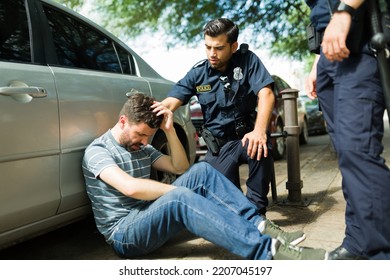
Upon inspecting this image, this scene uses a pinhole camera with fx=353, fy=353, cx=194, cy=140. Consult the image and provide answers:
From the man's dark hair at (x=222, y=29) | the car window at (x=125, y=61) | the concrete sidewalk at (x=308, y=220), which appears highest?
the man's dark hair at (x=222, y=29)

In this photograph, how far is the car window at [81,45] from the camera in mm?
2172

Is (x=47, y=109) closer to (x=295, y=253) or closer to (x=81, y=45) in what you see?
(x=81, y=45)

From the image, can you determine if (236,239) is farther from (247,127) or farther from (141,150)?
(247,127)

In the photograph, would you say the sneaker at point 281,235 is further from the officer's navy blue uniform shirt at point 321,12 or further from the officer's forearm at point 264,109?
the officer's navy blue uniform shirt at point 321,12

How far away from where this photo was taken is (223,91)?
2639 mm

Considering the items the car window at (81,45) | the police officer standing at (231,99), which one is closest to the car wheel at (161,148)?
the police officer standing at (231,99)

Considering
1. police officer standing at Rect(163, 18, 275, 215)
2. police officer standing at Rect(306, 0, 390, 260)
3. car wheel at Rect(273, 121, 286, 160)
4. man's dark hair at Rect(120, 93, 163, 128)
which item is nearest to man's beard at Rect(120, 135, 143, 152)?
man's dark hair at Rect(120, 93, 163, 128)

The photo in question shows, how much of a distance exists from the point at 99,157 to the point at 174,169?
0.60 meters

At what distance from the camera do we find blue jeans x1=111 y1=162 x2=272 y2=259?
1723mm

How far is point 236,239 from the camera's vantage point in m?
1.71

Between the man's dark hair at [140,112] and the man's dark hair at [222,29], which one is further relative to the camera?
the man's dark hair at [222,29]

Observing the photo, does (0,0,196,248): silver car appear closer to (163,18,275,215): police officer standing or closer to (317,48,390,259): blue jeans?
(163,18,275,215): police officer standing

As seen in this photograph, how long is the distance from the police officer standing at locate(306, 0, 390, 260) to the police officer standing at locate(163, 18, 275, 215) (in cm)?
87

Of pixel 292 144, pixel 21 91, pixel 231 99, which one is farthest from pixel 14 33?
pixel 292 144
